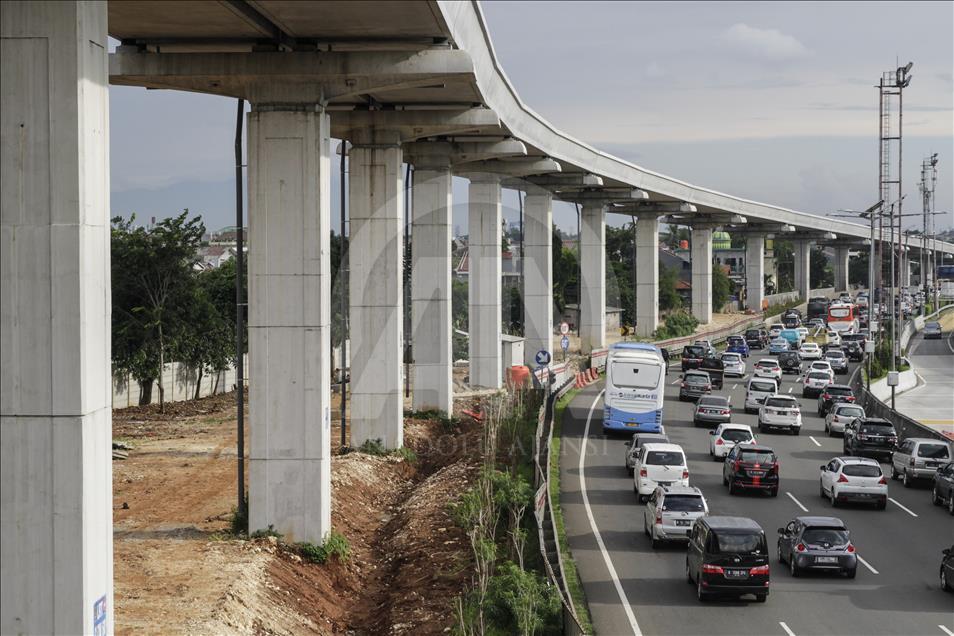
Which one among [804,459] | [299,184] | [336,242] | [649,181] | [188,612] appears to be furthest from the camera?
[336,242]

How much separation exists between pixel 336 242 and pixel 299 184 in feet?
200

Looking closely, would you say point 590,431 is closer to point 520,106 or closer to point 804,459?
point 804,459

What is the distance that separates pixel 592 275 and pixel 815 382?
2145 cm

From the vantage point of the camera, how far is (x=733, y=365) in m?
71.1

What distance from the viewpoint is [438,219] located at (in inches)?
1875

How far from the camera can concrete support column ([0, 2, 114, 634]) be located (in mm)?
Result: 13969

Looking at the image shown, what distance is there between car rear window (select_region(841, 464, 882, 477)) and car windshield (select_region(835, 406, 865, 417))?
14.9 metres

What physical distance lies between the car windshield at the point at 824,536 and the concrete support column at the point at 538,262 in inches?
1698

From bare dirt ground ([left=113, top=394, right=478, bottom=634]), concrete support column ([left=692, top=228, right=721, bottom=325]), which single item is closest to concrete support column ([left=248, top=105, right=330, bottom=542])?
bare dirt ground ([left=113, top=394, right=478, bottom=634])

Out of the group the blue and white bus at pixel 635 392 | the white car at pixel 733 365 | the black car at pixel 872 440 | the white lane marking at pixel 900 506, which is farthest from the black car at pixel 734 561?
the white car at pixel 733 365

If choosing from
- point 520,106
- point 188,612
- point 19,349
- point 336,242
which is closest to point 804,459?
point 520,106

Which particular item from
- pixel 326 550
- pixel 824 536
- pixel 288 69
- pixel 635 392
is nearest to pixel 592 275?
pixel 635 392

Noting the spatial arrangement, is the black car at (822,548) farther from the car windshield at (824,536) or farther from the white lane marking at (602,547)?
the white lane marking at (602,547)

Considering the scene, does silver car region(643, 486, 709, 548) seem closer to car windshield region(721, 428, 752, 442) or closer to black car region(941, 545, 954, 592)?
black car region(941, 545, 954, 592)
